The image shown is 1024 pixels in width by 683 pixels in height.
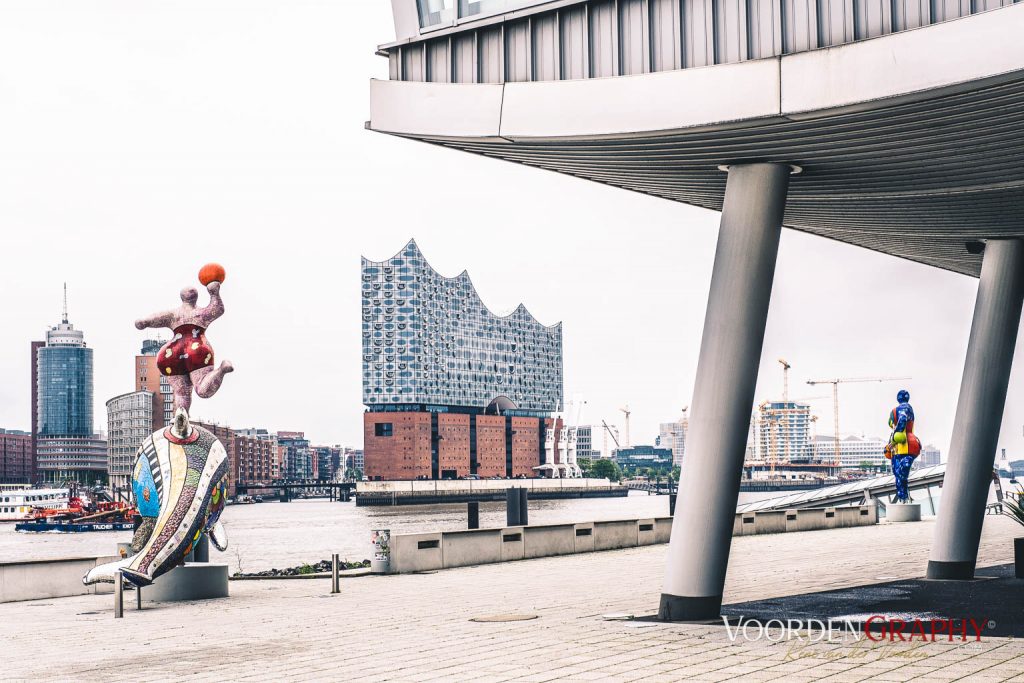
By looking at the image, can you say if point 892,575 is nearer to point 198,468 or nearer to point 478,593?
point 478,593

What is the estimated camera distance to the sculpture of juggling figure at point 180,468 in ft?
58.5

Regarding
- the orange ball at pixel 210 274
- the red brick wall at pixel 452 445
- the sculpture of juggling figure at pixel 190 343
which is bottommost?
the red brick wall at pixel 452 445

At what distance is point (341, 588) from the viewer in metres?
20.4

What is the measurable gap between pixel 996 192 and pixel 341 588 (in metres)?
11.7

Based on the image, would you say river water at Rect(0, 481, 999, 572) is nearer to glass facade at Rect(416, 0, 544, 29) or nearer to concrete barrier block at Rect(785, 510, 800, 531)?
concrete barrier block at Rect(785, 510, 800, 531)

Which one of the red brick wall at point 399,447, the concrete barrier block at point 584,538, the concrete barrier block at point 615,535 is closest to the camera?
the concrete barrier block at point 584,538

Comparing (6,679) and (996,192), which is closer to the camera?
(6,679)

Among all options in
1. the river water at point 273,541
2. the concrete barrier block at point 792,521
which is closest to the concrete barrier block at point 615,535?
the concrete barrier block at point 792,521

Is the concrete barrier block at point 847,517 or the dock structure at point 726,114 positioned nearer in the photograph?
the dock structure at point 726,114

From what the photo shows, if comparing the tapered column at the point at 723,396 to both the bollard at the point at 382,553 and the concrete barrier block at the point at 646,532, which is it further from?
the concrete barrier block at the point at 646,532

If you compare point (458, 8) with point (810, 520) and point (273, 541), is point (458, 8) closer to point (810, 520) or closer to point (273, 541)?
point (810, 520)

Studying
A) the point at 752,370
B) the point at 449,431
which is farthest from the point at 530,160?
the point at 449,431

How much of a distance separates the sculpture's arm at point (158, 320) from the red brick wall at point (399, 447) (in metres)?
166

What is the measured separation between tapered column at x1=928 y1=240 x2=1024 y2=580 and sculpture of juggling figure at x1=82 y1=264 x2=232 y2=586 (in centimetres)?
1063
